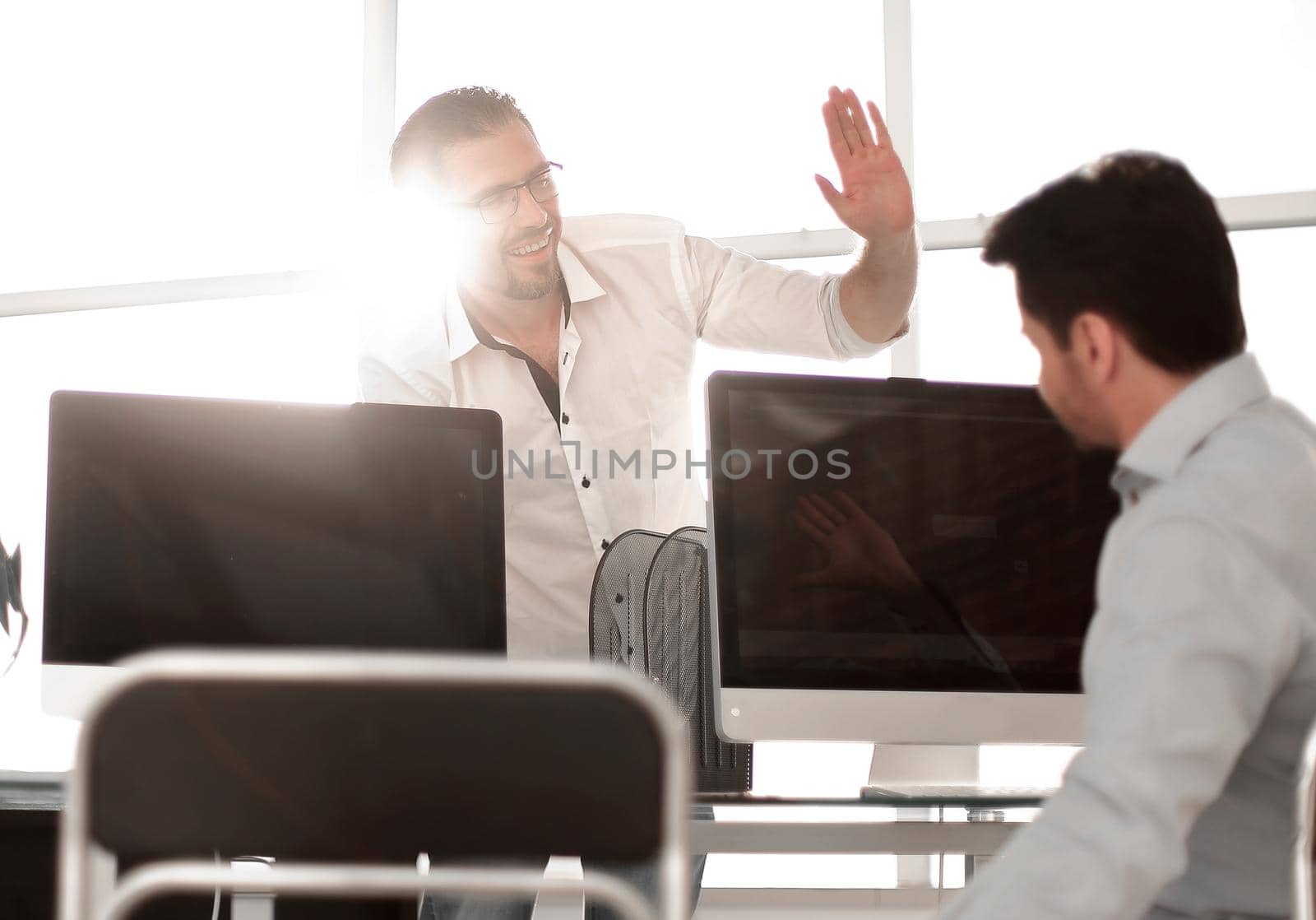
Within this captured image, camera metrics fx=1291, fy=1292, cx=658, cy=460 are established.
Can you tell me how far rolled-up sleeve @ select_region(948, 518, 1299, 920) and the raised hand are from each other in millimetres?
1158

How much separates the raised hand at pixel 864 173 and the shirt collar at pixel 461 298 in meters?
0.50

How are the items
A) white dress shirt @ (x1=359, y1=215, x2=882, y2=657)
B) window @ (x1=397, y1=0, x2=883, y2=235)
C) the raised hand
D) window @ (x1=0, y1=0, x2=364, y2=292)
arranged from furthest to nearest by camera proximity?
1. window @ (x1=0, y1=0, x2=364, y2=292)
2. window @ (x1=397, y1=0, x2=883, y2=235)
3. white dress shirt @ (x1=359, y1=215, x2=882, y2=657)
4. the raised hand

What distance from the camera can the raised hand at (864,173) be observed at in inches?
77.6

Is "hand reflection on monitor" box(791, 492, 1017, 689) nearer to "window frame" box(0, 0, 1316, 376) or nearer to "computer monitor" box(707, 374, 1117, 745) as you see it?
"computer monitor" box(707, 374, 1117, 745)

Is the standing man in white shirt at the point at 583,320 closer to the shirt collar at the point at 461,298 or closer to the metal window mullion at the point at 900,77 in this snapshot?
the shirt collar at the point at 461,298

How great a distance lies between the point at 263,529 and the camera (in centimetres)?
160

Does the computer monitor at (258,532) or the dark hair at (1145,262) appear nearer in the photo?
the dark hair at (1145,262)

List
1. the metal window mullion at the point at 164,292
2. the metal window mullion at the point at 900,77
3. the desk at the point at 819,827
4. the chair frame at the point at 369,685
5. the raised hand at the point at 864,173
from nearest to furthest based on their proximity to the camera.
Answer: the chair frame at the point at 369,685 < the desk at the point at 819,827 < the raised hand at the point at 864,173 < the metal window mullion at the point at 900,77 < the metal window mullion at the point at 164,292

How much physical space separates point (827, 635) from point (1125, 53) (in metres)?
2.34

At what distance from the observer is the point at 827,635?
5.38 ft

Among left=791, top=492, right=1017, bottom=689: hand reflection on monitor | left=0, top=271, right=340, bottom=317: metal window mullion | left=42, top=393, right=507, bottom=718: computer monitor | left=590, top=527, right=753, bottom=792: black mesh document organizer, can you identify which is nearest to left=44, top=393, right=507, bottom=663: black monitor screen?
left=42, top=393, right=507, bottom=718: computer monitor

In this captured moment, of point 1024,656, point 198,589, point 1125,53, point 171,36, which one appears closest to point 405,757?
point 198,589

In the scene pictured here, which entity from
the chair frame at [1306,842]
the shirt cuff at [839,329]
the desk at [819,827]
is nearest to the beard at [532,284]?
the shirt cuff at [839,329]

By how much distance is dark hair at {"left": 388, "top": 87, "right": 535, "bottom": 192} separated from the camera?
234 centimetres
